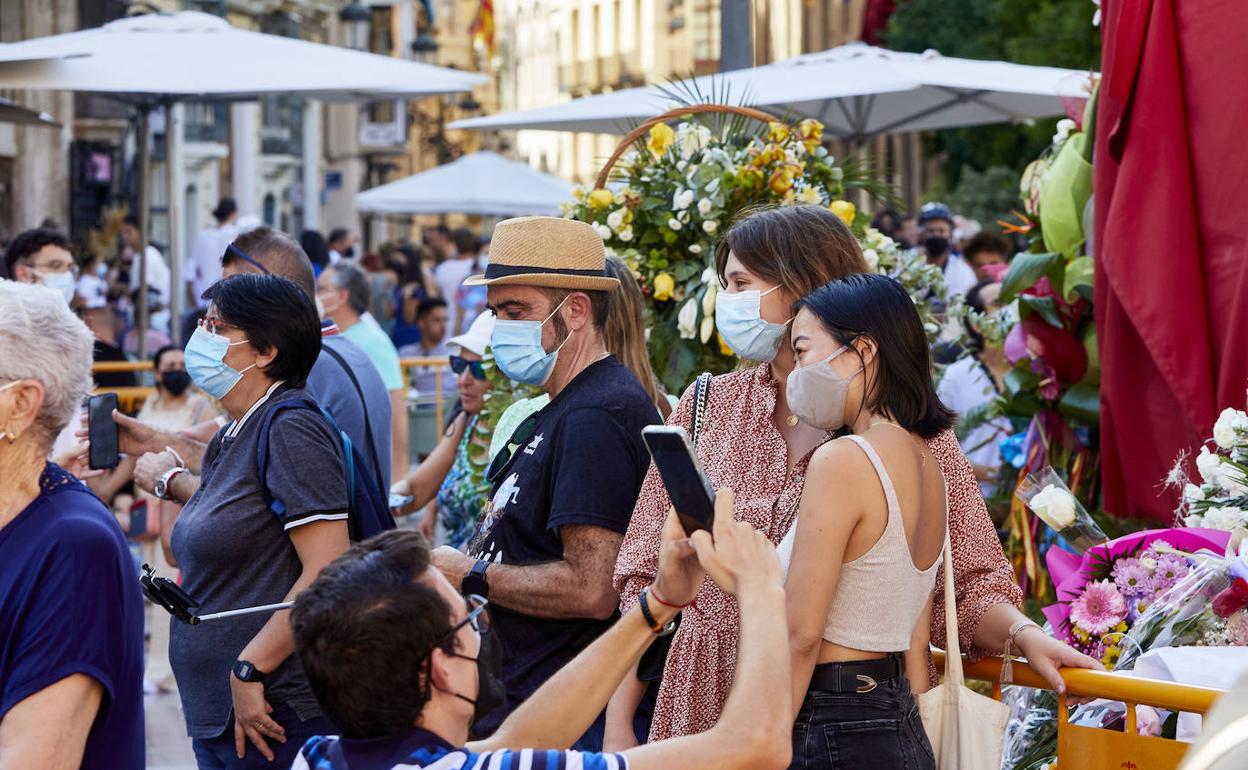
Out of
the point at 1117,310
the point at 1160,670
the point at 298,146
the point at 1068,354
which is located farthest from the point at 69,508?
Answer: the point at 298,146

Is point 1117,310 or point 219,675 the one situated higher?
point 1117,310

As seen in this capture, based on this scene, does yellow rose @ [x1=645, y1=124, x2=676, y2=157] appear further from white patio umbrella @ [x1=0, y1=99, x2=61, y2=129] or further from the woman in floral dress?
white patio umbrella @ [x1=0, y1=99, x2=61, y2=129]

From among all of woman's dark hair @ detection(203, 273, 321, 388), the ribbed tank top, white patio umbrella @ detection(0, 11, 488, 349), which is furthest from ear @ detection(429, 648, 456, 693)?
white patio umbrella @ detection(0, 11, 488, 349)

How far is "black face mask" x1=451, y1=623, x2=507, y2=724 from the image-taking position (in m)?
2.71

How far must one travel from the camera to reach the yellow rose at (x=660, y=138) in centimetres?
570

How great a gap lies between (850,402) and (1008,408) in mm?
2556

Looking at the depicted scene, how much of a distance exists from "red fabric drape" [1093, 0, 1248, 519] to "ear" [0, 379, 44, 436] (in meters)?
2.82

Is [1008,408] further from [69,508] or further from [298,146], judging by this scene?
[298,146]

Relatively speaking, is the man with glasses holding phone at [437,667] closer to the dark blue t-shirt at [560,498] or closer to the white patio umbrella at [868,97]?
the dark blue t-shirt at [560,498]

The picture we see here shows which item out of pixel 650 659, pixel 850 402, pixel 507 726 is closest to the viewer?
pixel 507 726

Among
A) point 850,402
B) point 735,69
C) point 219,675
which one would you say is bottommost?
point 219,675

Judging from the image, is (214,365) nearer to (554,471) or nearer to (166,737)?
(554,471)

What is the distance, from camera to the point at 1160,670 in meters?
3.33

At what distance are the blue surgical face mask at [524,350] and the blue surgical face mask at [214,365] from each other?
0.66 meters
